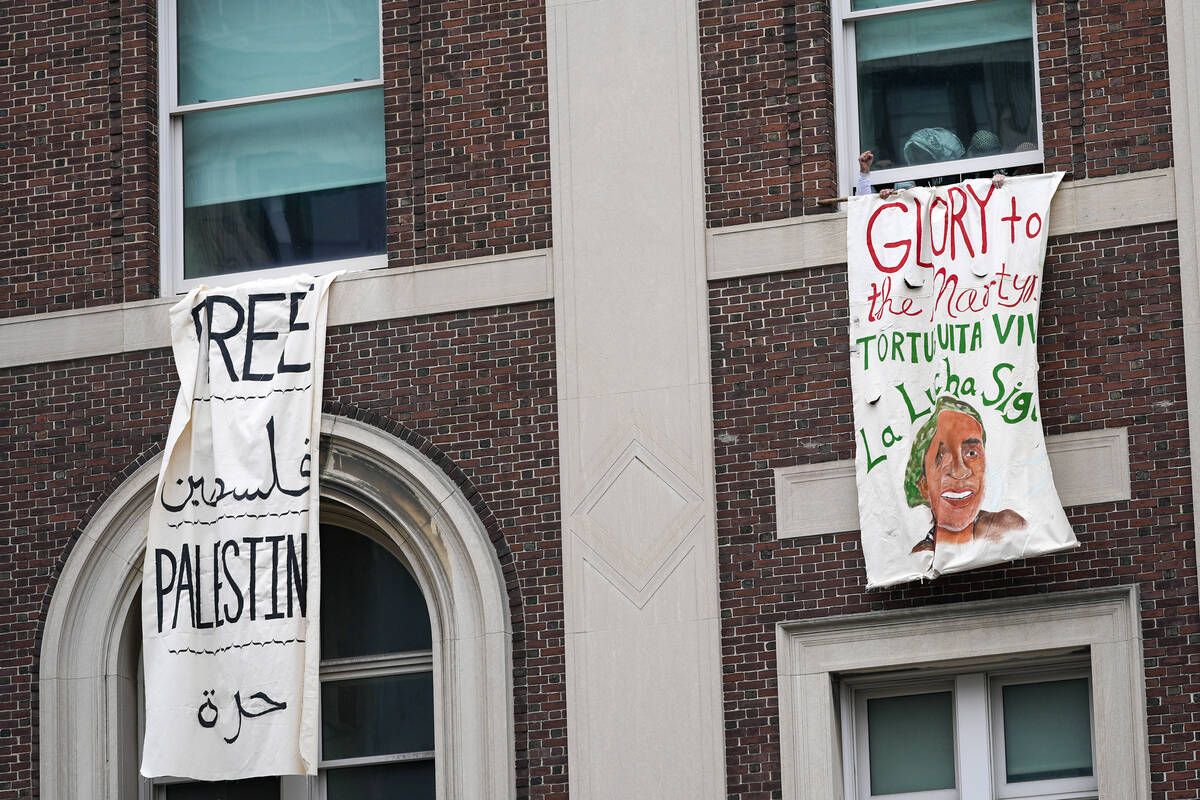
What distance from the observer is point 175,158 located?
18.6m

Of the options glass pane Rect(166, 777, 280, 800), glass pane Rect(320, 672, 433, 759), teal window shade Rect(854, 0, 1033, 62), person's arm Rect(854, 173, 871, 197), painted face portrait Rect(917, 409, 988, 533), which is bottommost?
glass pane Rect(166, 777, 280, 800)

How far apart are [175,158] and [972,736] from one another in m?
7.24

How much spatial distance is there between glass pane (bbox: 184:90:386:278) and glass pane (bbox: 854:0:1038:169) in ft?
11.7

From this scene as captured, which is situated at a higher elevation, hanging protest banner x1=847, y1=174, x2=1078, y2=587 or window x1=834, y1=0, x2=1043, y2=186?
window x1=834, y1=0, x2=1043, y2=186

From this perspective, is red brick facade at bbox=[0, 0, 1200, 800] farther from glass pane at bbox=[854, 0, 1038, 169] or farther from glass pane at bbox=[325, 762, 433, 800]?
glass pane at bbox=[325, 762, 433, 800]

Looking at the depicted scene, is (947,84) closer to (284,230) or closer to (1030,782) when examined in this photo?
(1030,782)

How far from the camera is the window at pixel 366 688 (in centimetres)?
1708

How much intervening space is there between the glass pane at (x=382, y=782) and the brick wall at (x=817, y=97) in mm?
4213

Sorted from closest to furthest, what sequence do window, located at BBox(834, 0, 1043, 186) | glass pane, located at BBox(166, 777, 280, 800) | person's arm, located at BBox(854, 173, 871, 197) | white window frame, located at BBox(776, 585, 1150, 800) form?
1. white window frame, located at BBox(776, 585, 1150, 800)
2. person's arm, located at BBox(854, 173, 871, 197)
3. window, located at BBox(834, 0, 1043, 186)
4. glass pane, located at BBox(166, 777, 280, 800)

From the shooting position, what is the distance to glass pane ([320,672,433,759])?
17094mm

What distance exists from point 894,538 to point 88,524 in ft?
18.6

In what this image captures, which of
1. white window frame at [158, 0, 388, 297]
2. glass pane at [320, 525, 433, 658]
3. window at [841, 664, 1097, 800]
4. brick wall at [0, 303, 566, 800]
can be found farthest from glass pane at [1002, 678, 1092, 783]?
white window frame at [158, 0, 388, 297]

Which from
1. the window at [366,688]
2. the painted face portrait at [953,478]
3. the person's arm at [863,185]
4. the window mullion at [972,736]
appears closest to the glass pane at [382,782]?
the window at [366,688]

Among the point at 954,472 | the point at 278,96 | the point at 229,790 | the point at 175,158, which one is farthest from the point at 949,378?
the point at 175,158
